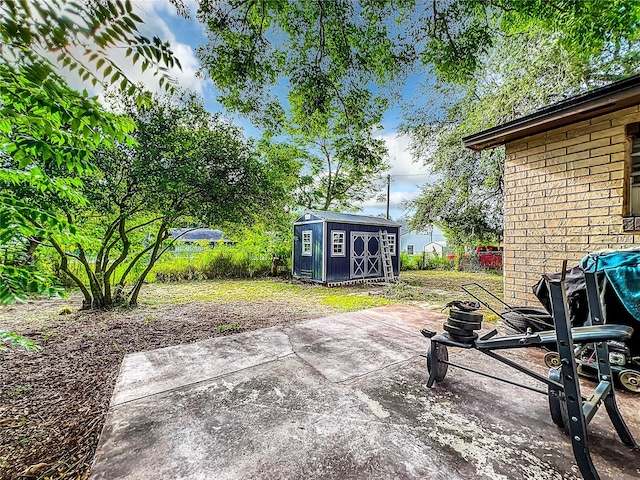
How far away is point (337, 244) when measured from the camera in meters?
9.53

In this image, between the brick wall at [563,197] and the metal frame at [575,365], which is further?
the brick wall at [563,197]

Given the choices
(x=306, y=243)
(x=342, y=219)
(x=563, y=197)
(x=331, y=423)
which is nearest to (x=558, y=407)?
(x=331, y=423)

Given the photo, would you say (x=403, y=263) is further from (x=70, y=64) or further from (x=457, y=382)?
(x=70, y=64)

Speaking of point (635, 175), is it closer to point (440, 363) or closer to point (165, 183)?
point (440, 363)

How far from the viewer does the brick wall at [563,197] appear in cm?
280

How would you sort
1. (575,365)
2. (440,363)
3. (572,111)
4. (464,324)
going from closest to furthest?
(575,365) < (464,324) < (440,363) < (572,111)

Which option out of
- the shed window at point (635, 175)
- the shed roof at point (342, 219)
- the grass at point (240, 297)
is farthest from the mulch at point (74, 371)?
the shed roof at point (342, 219)

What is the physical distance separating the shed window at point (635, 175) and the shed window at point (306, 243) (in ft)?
26.0

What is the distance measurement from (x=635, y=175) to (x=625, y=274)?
1.47 m

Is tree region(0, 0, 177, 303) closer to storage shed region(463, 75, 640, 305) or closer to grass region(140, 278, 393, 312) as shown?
storage shed region(463, 75, 640, 305)

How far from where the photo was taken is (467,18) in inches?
140

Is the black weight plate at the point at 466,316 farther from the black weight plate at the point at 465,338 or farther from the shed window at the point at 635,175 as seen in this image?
the shed window at the point at 635,175

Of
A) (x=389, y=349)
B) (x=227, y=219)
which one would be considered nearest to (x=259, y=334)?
(x=389, y=349)

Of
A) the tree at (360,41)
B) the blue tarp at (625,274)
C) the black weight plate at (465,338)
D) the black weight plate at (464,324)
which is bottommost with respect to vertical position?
the black weight plate at (465,338)
